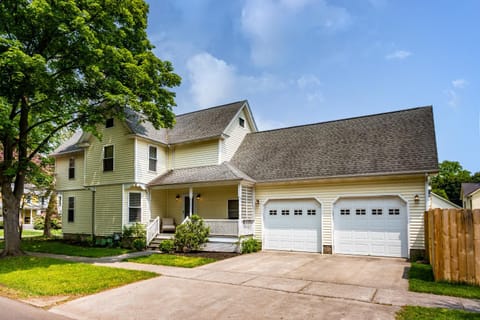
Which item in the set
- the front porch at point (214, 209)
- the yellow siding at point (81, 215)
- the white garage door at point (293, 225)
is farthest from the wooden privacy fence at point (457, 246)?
the yellow siding at point (81, 215)

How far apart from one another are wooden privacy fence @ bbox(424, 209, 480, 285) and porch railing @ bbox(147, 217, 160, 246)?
1240 cm

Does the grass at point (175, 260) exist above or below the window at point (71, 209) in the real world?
below

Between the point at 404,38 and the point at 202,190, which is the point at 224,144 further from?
the point at 404,38

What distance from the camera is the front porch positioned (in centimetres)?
1402

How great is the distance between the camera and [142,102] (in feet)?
41.6

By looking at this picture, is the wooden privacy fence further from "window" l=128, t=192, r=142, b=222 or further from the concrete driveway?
"window" l=128, t=192, r=142, b=222

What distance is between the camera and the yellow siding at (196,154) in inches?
663

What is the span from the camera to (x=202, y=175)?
15.7 m


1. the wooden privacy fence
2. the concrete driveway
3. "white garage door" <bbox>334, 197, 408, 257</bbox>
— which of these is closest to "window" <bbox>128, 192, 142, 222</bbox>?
the concrete driveway

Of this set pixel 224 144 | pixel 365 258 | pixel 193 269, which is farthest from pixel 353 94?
pixel 193 269

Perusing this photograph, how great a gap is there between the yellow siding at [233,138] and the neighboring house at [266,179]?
0.06m

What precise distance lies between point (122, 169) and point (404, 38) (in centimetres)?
1474

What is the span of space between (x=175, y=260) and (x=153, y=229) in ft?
16.2

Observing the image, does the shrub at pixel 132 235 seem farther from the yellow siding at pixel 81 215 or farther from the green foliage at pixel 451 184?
the green foliage at pixel 451 184
